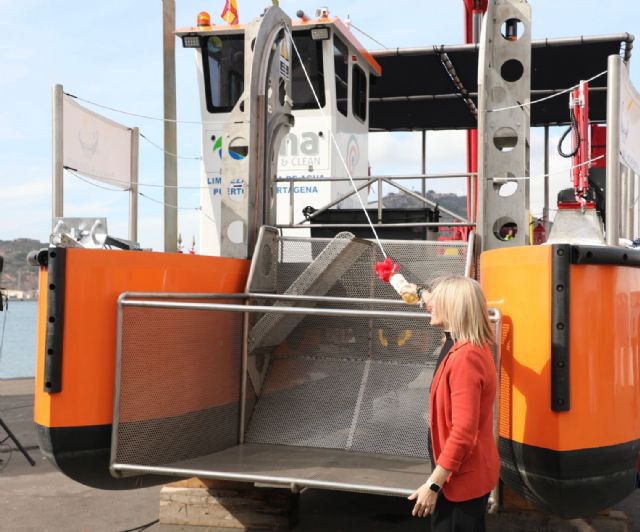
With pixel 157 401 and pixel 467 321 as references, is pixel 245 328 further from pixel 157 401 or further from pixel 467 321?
pixel 467 321

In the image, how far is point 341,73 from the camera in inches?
390

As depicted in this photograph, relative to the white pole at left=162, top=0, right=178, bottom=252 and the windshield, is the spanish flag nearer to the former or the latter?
the windshield

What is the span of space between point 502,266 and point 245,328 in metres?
2.08

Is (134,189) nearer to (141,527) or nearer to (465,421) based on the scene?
(141,527)

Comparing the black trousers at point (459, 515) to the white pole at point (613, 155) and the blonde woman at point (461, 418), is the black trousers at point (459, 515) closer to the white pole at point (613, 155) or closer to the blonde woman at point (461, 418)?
the blonde woman at point (461, 418)

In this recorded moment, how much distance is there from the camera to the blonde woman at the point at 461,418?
308cm

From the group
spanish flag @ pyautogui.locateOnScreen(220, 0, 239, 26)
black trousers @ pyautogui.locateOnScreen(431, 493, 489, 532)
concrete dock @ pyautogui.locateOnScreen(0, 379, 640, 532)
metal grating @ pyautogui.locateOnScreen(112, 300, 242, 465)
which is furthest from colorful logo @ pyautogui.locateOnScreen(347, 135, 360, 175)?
black trousers @ pyautogui.locateOnScreen(431, 493, 489, 532)

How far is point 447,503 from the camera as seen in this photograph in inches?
126

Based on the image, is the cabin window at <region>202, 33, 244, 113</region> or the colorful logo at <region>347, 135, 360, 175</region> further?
the colorful logo at <region>347, 135, 360, 175</region>

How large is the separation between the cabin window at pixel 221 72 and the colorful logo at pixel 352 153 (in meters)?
1.57

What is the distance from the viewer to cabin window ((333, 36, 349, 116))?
31.7 ft

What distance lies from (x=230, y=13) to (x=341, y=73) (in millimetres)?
1582

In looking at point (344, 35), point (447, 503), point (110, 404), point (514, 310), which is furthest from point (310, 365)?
point (344, 35)

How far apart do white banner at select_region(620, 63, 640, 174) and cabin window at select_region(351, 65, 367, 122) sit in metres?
5.58
